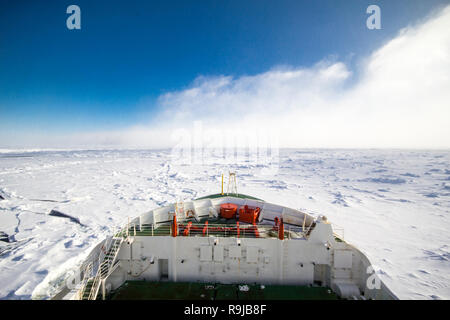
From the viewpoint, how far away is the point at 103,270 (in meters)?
5.81

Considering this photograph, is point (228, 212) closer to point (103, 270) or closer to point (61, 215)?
point (103, 270)

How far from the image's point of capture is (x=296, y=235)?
23.3 feet

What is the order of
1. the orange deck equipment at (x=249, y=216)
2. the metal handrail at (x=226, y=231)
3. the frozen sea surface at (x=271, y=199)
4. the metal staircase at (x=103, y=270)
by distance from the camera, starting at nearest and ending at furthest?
the metal staircase at (x=103, y=270) → the metal handrail at (x=226, y=231) → the orange deck equipment at (x=249, y=216) → the frozen sea surface at (x=271, y=199)

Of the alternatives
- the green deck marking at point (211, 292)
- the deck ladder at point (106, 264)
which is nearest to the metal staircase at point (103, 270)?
the deck ladder at point (106, 264)

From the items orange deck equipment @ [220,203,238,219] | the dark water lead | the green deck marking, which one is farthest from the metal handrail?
the dark water lead

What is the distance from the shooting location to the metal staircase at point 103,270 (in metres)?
5.13

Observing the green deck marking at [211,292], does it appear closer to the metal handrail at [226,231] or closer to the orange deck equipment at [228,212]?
the metal handrail at [226,231]

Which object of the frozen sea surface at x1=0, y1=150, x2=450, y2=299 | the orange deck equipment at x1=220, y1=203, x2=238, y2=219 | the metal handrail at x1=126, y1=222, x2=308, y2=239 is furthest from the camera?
the frozen sea surface at x1=0, y1=150, x2=450, y2=299

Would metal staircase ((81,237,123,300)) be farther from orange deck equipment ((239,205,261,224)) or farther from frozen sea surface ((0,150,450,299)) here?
frozen sea surface ((0,150,450,299))

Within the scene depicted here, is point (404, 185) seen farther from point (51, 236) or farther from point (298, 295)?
point (51, 236)

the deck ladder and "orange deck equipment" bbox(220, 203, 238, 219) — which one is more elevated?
"orange deck equipment" bbox(220, 203, 238, 219)

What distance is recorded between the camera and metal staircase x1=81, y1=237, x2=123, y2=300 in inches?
202
